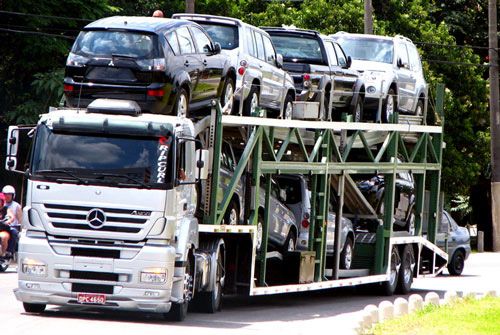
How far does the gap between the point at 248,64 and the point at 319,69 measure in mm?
3913

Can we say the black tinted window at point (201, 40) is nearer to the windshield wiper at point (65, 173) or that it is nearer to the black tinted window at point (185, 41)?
the black tinted window at point (185, 41)

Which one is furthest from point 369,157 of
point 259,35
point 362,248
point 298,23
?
point 298,23

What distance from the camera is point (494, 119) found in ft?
150

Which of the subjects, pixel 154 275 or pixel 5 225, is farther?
pixel 5 225

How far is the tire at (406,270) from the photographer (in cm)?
2586

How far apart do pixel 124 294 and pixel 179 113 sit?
273 cm

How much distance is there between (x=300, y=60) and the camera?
24891mm

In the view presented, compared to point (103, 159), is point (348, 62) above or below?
above

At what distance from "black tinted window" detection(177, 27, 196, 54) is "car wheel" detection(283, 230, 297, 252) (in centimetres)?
415

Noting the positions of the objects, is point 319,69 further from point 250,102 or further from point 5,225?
point 5,225

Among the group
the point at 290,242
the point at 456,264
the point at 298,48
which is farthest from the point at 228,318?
the point at 456,264

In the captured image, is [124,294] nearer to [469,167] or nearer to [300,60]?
[300,60]

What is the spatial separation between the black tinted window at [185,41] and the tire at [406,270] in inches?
346

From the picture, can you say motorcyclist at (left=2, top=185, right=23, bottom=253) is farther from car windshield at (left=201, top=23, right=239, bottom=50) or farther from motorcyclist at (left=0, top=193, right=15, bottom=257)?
car windshield at (left=201, top=23, right=239, bottom=50)
